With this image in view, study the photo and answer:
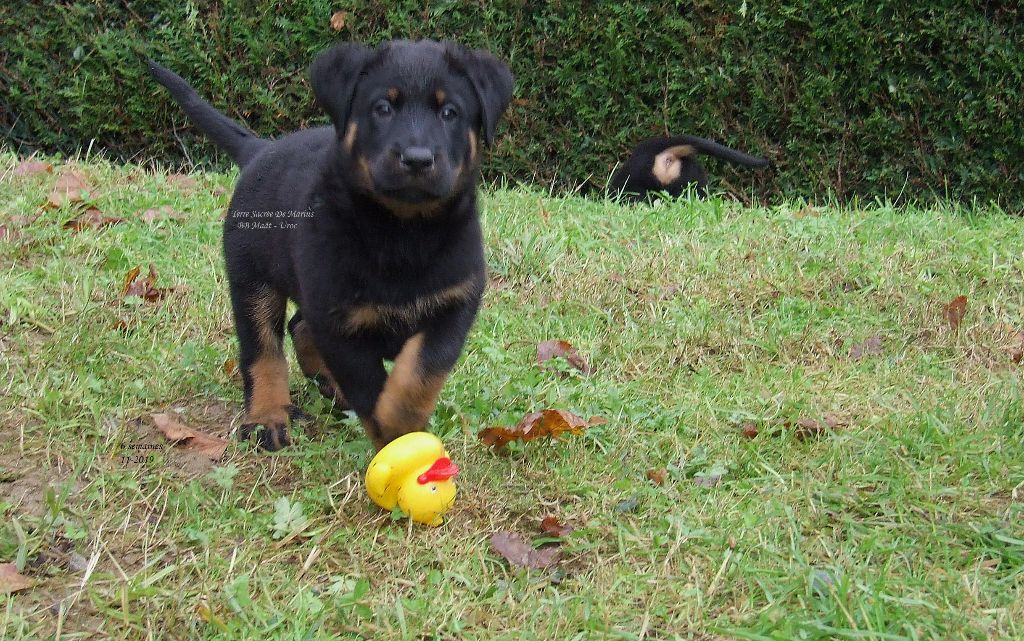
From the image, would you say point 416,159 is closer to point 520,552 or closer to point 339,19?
point 520,552

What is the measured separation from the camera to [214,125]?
12.1ft

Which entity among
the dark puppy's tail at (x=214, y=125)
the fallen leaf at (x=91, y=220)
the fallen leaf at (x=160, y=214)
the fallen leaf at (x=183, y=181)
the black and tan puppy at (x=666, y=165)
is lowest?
the black and tan puppy at (x=666, y=165)

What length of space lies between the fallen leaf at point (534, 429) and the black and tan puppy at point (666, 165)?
11.4 feet

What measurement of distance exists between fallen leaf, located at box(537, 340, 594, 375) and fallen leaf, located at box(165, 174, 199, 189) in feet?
8.13

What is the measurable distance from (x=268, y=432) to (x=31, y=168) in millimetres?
2913

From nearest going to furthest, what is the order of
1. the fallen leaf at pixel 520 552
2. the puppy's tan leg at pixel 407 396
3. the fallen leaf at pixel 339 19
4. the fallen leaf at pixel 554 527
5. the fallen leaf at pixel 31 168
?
the fallen leaf at pixel 520 552
the fallen leaf at pixel 554 527
the puppy's tan leg at pixel 407 396
the fallen leaf at pixel 31 168
the fallen leaf at pixel 339 19

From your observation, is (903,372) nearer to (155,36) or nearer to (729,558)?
(729,558)

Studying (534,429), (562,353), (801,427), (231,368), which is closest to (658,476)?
(534,429)

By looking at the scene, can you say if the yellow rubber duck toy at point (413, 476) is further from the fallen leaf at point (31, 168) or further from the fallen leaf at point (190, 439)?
the fallen leaf at point (31, 168)

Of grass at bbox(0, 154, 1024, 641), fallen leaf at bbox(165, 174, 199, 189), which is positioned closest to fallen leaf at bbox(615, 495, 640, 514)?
grass at bbox(0, 154, 1024, 641)

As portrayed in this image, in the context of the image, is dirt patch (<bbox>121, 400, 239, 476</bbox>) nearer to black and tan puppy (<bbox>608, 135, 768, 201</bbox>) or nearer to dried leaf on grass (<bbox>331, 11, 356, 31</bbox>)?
black and tan puppy (<bbox>608, 135, 768, 201</bbox>)

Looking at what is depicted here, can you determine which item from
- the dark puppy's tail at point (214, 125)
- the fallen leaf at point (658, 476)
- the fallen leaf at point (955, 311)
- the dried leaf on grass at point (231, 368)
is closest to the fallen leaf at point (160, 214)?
the dark puppy's tail at point (214, 125)

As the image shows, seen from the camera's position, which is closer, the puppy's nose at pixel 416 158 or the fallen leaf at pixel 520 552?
the fallen leaf at pixel 520 552

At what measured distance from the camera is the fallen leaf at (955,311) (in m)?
4.00
